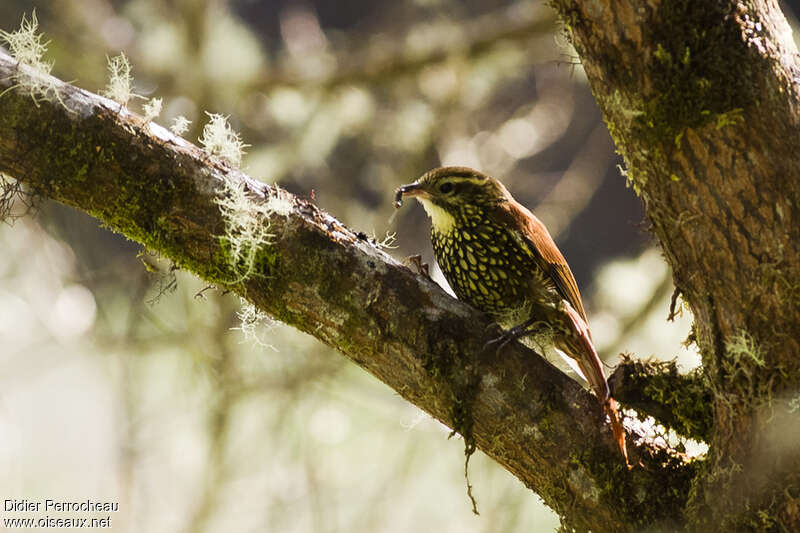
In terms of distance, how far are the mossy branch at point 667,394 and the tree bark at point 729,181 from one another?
1.05 feet

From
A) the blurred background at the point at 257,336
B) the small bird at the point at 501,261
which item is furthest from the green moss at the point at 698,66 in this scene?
the blurred background at the point at 257,336

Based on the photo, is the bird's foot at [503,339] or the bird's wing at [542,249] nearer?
the bird's foot at [503,339]

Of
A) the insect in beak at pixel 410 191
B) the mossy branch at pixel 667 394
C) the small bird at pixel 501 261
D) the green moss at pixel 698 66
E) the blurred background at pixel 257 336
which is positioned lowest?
the mossy branch at pixel 667 394

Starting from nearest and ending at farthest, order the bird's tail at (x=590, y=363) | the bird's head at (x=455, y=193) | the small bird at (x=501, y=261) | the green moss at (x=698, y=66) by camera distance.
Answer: the green moss at (x=698, y=66), the bird's tail at (x=590, y=363), the small bird at (x=501, y=261), the bird's head at (x=455, y=193)

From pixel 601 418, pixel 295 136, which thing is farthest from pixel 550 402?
pixel 295 136

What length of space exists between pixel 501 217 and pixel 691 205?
3.65 feet

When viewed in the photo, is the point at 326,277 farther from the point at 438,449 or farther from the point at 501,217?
the point at 438,449

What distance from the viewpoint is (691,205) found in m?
1.90

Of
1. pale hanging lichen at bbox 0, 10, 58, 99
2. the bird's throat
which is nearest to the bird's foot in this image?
the bird's throat

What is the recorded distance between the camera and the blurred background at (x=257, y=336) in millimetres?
4570

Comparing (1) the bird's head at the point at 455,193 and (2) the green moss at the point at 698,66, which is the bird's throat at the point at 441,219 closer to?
(1) the bird's head at the point at 455,193

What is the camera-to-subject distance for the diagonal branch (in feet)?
7.02

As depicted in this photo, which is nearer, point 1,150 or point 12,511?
point 1,150

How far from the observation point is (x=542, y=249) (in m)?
2.89
